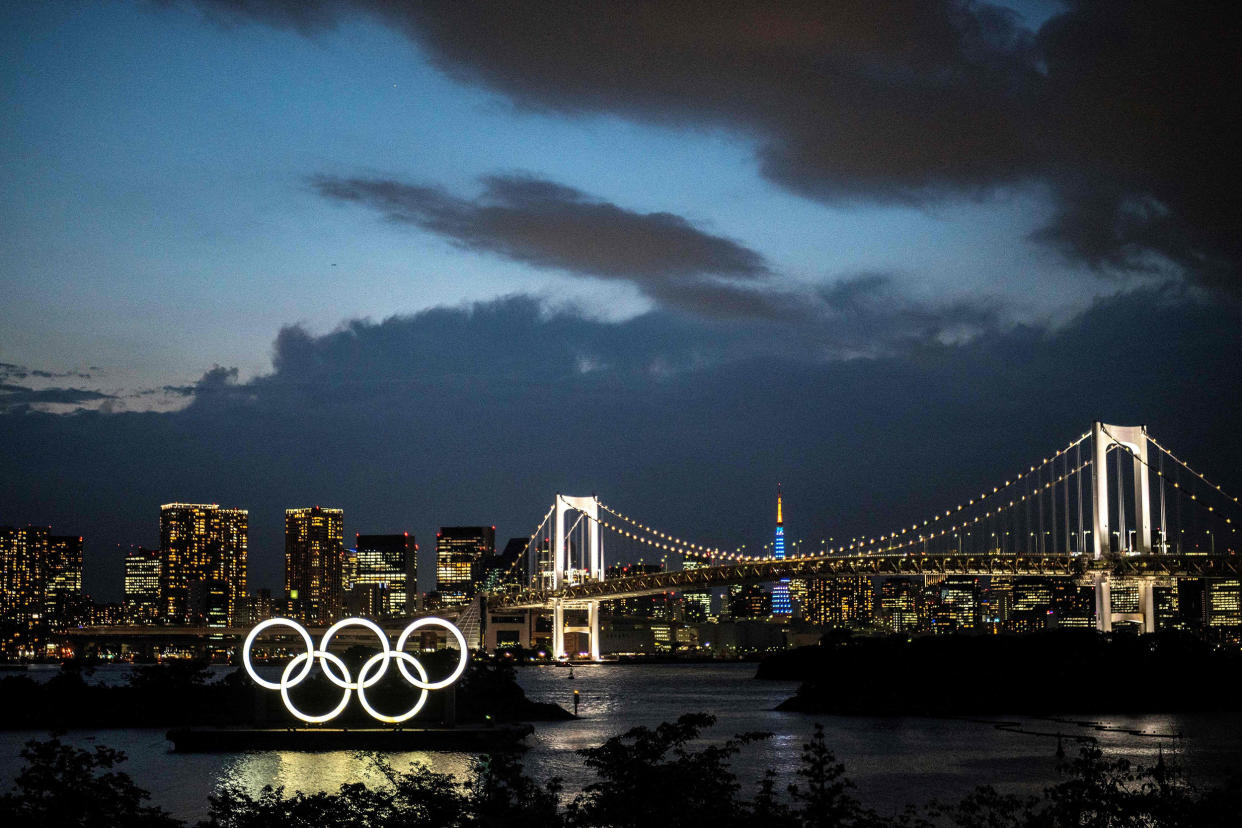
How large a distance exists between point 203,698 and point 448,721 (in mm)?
15818

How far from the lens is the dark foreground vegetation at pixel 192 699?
43281mm

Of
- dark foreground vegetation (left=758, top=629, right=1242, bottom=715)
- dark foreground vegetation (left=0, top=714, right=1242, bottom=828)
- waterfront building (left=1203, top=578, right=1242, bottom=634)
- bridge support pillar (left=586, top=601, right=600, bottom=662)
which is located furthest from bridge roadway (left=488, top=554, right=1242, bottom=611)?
dark foreground vegetation (left=0, top=714, right=1242, bottom=828)

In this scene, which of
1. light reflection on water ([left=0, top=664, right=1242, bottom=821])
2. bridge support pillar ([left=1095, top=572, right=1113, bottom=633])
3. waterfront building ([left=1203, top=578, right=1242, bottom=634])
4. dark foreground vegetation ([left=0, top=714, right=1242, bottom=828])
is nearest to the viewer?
dark foreground vegetation ([left=0, top=714, right=1242, bottom=828])

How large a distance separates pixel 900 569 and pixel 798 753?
120 feet

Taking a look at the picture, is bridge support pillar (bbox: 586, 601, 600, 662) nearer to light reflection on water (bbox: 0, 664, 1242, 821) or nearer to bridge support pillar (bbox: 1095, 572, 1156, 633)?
light reflection on water (bbox: 0, 664, 1242, 821)

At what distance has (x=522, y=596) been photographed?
337 ft

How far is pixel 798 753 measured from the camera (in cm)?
3781

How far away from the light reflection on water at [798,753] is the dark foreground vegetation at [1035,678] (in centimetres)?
264

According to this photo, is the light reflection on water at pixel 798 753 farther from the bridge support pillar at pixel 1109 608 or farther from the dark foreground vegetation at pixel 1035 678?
the bridge support pillar at pixel 1109 608

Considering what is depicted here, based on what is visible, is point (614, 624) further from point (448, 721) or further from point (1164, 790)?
point (1164, 790)

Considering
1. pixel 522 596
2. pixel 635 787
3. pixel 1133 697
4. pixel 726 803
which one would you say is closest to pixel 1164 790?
pixel 726 803

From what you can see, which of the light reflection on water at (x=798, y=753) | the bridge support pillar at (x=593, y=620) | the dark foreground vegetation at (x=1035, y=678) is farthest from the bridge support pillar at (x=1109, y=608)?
the bridge support pillar at (x=593, y=620)

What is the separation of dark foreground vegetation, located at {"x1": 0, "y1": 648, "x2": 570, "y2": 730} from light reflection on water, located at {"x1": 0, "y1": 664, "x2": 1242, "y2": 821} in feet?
4.93

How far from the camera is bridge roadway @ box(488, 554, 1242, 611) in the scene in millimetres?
63844
